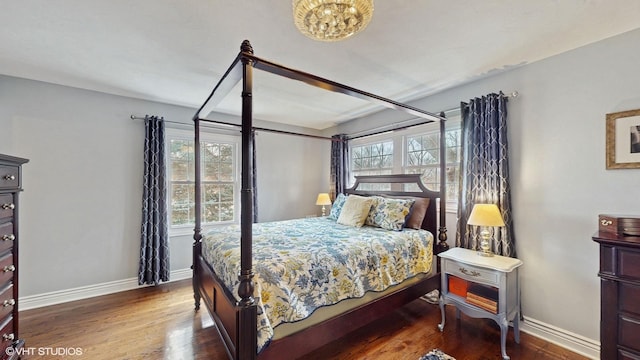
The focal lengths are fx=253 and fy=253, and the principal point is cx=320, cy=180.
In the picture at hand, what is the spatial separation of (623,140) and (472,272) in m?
1.47

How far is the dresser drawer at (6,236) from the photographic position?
1.57 meters

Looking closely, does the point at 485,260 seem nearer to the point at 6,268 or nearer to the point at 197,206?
the point at 197,206

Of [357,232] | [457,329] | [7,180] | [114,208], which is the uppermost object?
[7,180]

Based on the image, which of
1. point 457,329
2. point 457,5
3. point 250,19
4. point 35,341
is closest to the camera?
point 457,5

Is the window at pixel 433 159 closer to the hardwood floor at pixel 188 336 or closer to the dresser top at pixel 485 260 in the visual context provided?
the dresser top at pixel 485 260

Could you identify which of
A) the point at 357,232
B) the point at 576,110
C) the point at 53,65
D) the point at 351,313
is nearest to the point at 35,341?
the point at 53,65

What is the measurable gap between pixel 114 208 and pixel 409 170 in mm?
Result: 3869

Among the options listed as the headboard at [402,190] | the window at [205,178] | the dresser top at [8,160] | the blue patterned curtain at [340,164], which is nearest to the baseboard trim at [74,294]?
the window at [205,178]

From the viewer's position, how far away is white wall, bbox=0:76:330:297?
2.74m

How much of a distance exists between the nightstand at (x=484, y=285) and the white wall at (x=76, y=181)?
11.3ft

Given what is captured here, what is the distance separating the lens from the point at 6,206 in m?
1.60

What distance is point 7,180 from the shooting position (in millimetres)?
1605

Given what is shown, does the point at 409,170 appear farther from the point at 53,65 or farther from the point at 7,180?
the point at 53,65

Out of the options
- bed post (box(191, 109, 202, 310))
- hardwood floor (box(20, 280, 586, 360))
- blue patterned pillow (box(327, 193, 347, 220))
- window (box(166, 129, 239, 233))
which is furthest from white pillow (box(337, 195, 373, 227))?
window (box(166, 129, 239, 233))
